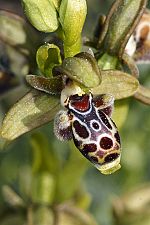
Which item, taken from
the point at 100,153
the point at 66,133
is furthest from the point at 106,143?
the point at 66,133

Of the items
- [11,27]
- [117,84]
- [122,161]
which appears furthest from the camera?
[122,161]

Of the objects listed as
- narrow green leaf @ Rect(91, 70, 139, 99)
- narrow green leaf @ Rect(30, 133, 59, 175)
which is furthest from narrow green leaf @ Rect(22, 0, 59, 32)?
narrow green leaf @ Rect(30, 133, 59, 175)

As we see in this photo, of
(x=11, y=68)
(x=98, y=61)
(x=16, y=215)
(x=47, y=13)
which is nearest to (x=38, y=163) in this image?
(x=16, y=215)

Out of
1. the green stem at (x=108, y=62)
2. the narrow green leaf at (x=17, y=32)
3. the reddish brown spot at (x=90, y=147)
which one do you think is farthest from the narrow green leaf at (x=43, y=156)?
the reddish brown spot at (x=90, y=147)

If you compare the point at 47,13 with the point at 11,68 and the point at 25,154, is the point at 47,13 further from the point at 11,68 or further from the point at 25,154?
the point at 25,154

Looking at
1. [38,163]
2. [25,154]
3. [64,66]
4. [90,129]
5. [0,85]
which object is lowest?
[25,154]

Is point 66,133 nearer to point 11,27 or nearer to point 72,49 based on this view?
point 72,49

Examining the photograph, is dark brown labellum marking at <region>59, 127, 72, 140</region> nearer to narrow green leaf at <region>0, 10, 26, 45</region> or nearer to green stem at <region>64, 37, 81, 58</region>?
green stem at <region>64, 37, 81, 58</region>
